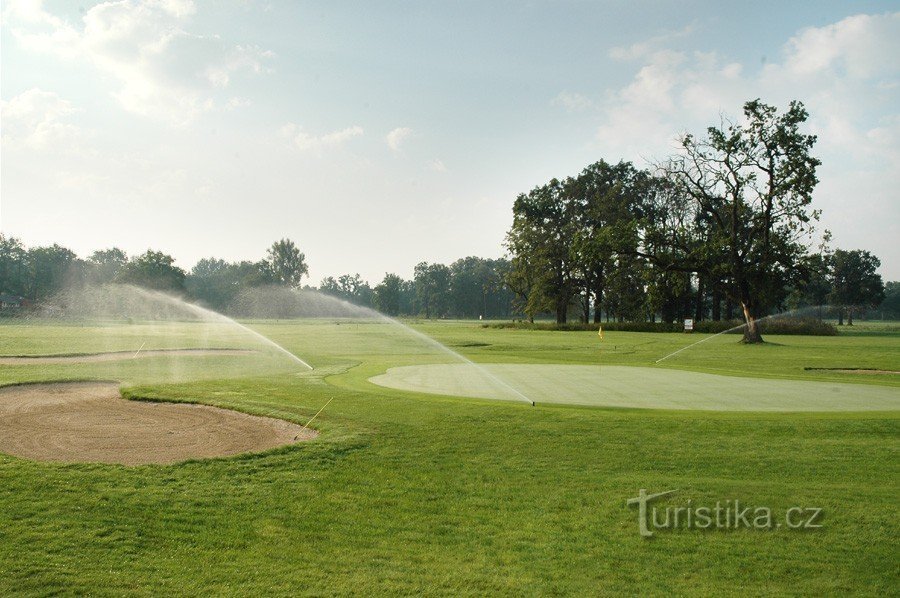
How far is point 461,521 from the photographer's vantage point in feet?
25.8

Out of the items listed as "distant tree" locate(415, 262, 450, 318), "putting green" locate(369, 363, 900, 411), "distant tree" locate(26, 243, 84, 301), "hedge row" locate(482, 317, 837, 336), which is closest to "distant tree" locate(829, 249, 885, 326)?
"hedge row" locate(482, 317, 837, 336)

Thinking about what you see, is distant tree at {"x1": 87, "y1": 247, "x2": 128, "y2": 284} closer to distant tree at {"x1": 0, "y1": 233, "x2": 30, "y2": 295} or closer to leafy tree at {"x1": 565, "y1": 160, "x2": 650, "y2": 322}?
distant tree at {"x1": 0, "y1": 233, "x2": 30, "y2": 295}

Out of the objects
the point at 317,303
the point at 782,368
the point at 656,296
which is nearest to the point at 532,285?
the point at 656,296

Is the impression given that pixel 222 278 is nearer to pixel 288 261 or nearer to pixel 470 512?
pixel 288 261

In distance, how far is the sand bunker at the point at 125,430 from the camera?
35.3 ft

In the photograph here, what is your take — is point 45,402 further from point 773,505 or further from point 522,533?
point 773,505

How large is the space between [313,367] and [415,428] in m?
15.3

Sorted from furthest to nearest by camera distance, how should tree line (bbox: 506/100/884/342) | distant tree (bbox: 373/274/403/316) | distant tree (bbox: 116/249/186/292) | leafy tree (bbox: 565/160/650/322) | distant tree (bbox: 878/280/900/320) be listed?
distant tree (bbox: 878/280/900/320) → distant tree (bbox: 373/274/403/316) → distant tree (bbox: 116/249/186/292) → leafy tree (bbox: 565/160/650/322) → tree line (bbox: 506/100/884/342)

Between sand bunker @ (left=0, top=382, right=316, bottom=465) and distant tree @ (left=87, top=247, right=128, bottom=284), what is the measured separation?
130813mm

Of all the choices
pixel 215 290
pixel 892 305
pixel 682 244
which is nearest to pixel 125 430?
pixel 682 244

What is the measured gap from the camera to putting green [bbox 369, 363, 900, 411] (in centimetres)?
1650

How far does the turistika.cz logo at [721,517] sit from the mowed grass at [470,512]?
0.16m

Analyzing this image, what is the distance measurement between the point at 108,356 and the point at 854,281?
14158 centimetres

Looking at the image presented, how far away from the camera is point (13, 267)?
136 m
